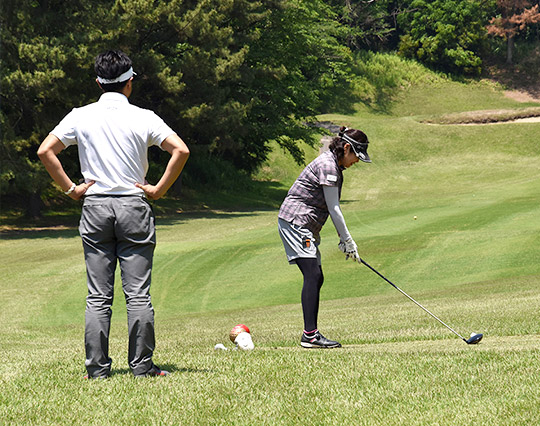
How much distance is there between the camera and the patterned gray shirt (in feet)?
22.0

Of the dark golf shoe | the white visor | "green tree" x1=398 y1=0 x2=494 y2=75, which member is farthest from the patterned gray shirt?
"green tree" x1=398 y1=0 x2=494 y2=75

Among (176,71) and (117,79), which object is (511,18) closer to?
(176,71)

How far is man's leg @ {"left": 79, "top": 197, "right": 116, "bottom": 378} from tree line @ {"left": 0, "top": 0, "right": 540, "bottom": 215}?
837 inches

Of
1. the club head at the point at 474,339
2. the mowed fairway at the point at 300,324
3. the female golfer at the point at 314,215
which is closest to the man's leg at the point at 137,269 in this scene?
the mowed fairway at the point at 300,324

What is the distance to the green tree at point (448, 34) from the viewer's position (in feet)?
220

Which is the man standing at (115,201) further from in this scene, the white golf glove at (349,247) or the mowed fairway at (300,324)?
the white golf glove at (349,247)

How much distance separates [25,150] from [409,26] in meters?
53.3

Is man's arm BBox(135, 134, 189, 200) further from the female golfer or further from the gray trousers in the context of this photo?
the female golfer

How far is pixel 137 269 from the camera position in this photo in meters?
4.84

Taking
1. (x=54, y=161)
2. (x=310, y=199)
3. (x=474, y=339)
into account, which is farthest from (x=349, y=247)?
(x=54, y=161)

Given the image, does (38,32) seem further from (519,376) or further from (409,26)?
(409,26)

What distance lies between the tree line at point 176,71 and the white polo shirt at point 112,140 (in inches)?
834

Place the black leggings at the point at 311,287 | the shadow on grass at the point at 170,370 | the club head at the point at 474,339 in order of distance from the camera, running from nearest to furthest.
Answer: the shadow on grass at the point at 170,370 < the club head at the point at 474,339 < the black leggings at the point at 311,287

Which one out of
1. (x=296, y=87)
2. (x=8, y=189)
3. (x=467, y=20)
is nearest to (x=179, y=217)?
(x=8, y=189)
